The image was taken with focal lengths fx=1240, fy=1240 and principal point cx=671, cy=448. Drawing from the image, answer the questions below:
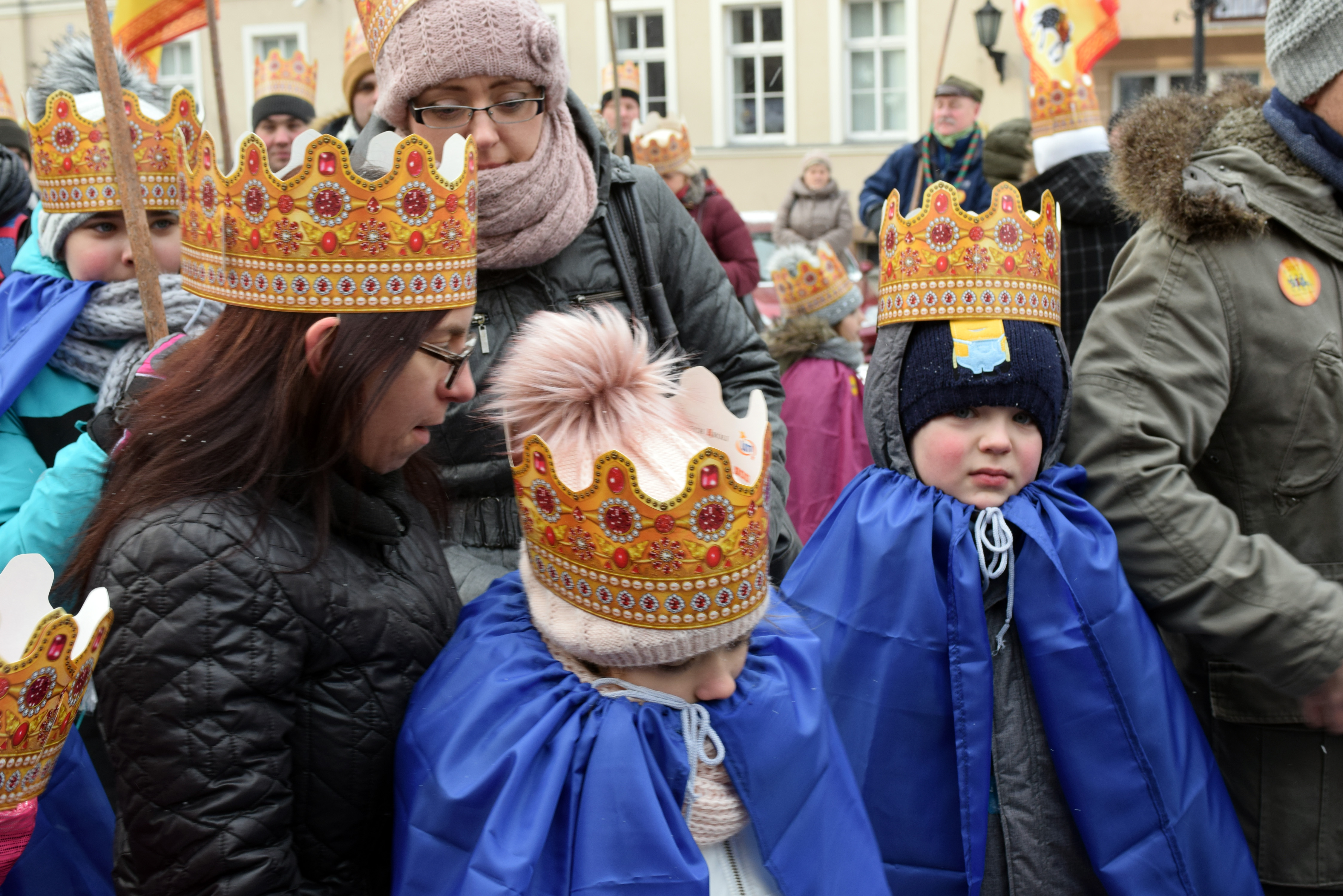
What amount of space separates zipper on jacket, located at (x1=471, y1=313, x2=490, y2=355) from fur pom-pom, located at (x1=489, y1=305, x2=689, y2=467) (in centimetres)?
37

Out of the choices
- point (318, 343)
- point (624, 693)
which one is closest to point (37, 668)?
point (318, 343)

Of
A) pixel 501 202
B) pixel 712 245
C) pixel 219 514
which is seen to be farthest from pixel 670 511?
pixel 712 245

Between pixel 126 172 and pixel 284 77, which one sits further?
pixel 284 77

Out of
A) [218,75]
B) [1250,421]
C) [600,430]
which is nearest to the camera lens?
[600,430]

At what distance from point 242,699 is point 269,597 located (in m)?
0.14

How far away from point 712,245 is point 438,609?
18.0ft

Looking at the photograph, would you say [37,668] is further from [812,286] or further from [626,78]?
[626,78]

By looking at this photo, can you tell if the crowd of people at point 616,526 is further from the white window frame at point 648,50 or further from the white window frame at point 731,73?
the white window frame at point 731,73

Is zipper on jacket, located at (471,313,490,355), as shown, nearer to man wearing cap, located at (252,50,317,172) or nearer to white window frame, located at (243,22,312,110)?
man wearing cap, located at (252,50,317,172)

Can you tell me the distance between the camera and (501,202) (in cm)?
230

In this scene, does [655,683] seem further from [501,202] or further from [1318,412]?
[1318,412]

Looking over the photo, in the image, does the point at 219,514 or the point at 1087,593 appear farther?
the point at 1087,593

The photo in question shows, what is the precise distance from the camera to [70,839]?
7.18ft

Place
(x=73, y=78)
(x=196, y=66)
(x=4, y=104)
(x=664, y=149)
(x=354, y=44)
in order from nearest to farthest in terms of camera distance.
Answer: (x=73, y=78) → (x=354, y=44) → (x=4, y=104) → (x=664, y=149) → (x=196, y=66)
